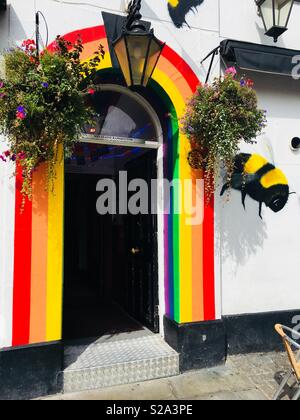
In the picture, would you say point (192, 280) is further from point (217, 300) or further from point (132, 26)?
point (132, 26)

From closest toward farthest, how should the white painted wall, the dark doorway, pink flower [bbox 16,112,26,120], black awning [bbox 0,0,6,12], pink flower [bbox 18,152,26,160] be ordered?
pink flower [bbox 16,112,26,120]
pink flower [bbox 18,152,26,160]
black awning [bbox 0,0,6,12]
the white painted wall
the dark doorway

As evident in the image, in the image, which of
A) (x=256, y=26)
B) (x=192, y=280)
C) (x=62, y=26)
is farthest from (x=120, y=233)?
(x=256, y=26)

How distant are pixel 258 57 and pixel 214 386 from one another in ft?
11.4

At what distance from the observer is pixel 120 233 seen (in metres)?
5.39

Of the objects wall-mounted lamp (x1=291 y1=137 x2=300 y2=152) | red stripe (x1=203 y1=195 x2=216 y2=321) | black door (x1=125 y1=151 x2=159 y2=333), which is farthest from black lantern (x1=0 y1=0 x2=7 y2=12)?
wall-mounted lamp (x1=291 y1=137 x2=300 y2=152)

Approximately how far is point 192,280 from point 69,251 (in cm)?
523

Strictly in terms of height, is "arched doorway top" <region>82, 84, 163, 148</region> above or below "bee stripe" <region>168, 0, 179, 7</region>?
below

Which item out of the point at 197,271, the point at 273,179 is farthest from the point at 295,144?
the point at 197,271

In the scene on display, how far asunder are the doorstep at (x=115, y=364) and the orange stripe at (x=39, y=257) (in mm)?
475

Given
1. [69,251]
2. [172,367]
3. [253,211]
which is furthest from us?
[69,251]

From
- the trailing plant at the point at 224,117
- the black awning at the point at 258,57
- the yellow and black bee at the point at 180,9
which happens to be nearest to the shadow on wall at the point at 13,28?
the yellow and black bee at the point at 180,9

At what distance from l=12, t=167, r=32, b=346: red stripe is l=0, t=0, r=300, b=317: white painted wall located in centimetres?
198

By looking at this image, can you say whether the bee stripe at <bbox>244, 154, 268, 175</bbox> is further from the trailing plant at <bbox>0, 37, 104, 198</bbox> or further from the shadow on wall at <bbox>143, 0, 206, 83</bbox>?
the trailing plant at <bbox>0, 37, 104, 198</bbox>

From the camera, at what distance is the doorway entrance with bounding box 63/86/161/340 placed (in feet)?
12.2
